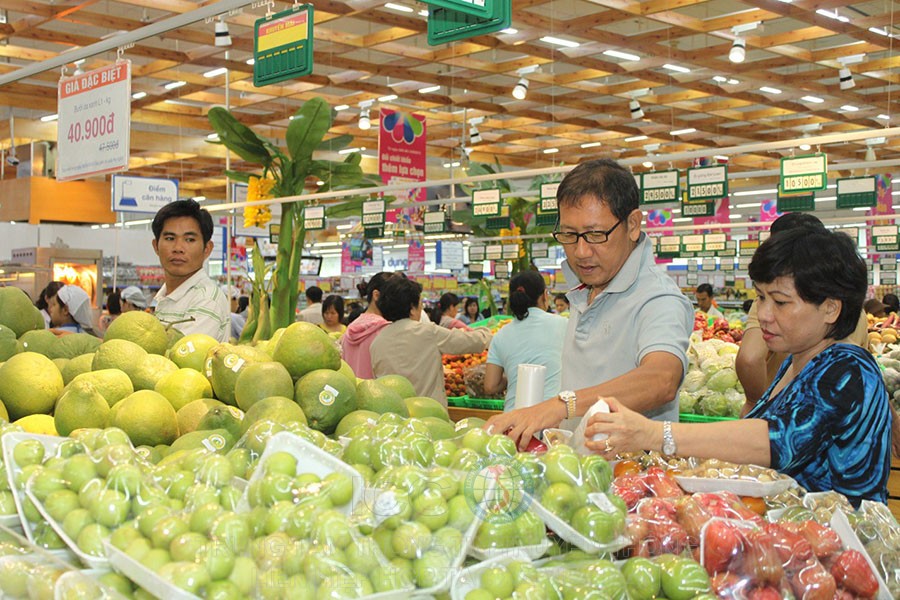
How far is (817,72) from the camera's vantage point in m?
13.0

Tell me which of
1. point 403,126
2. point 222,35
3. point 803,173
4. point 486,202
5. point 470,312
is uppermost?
point 222,35

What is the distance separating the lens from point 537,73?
1309 centimetres

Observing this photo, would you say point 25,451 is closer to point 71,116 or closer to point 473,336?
point 473,336

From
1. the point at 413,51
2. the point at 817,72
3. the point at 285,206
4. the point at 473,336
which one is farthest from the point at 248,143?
the point at 817,72

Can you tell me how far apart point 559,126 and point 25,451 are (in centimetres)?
1621

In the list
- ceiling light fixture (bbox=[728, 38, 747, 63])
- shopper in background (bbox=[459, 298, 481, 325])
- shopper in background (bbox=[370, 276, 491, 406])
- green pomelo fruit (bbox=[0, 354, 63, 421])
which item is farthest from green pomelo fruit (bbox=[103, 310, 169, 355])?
shopper in background (bbox=[459, 298, 481, 325])

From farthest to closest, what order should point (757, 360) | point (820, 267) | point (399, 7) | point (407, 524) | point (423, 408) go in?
1. point (399, 7)
2. point (757, 360)
3. point (423, 408)
4. point (820, 267)
5. point (407, 524)

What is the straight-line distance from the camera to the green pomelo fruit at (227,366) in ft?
8.61

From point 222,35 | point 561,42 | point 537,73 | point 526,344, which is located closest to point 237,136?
point 222,35

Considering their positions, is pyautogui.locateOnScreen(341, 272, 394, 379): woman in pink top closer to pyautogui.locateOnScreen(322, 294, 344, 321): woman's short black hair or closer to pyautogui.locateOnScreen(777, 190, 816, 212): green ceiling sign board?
pyautogui.locateOnScreen(322, 294, 344, 321): woman's short black hair

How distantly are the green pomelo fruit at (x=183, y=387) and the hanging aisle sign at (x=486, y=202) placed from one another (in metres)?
8.88

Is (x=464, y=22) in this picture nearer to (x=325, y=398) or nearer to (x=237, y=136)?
(x=325, y=398)

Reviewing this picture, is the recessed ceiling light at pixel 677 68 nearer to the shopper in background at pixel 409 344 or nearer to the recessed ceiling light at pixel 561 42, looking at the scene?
the recessed ceiling light at pixel 561 42

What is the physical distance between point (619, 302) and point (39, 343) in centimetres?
202
